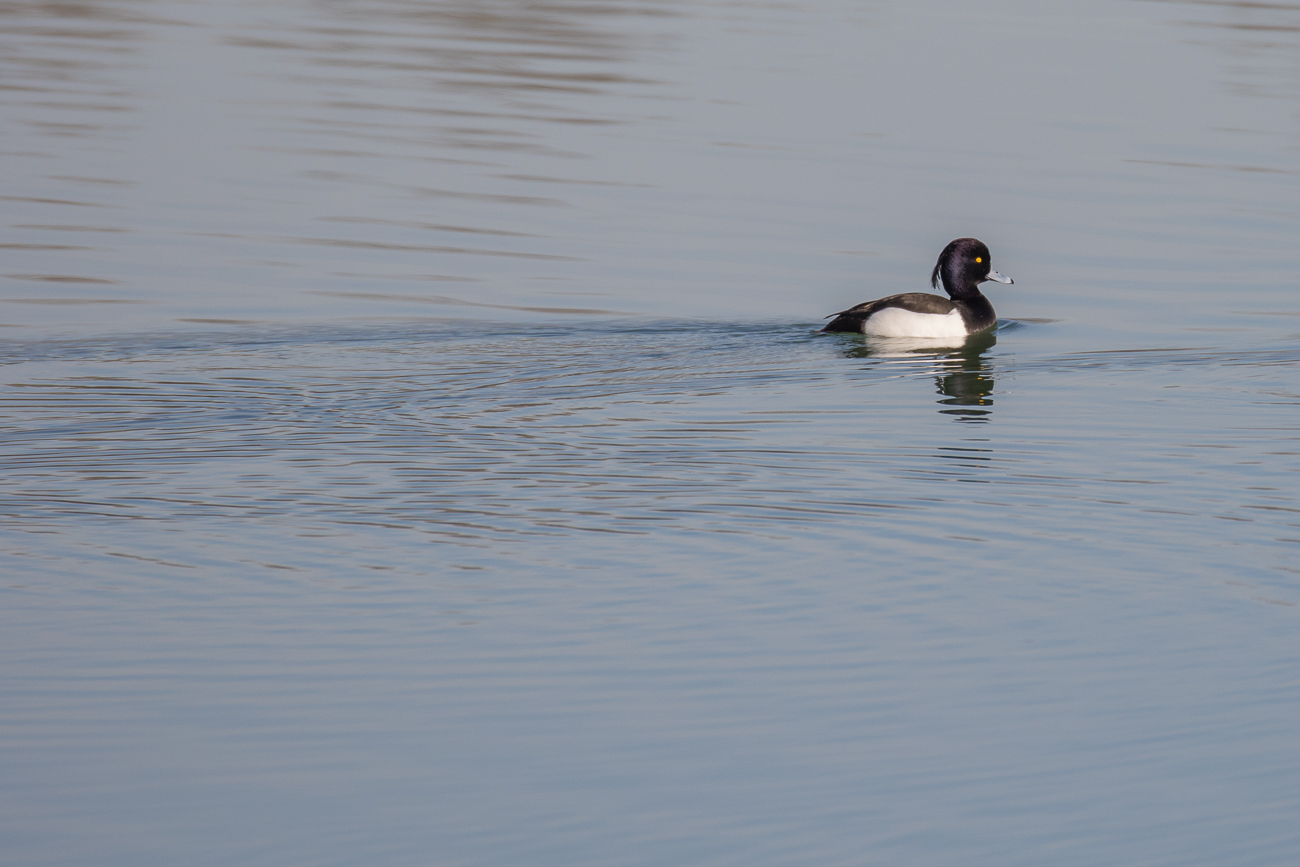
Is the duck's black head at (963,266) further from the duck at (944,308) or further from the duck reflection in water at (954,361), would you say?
the duck reflection in water at (954,361)

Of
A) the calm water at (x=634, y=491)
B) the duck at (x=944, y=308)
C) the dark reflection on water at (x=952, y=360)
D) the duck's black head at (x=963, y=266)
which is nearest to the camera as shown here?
the calm water at (x=634, y=491)

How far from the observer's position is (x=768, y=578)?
6.79 m

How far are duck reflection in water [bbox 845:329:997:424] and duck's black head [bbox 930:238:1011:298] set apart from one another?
0.43 m

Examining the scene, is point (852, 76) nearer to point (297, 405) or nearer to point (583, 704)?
point (297, 405)

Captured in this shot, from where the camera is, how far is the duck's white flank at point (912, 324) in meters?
11.9

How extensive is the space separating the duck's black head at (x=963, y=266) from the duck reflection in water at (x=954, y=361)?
0.43 m

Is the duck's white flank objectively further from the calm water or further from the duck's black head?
the duck's black head

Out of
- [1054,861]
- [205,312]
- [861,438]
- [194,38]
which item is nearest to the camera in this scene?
[1054,861]

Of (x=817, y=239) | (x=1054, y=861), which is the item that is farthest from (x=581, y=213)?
(x=1054, y=861)

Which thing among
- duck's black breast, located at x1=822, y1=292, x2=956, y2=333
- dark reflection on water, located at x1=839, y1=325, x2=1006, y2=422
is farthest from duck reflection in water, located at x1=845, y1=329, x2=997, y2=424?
duck's black breast, located at x1=822, y1=292, x2=956, y2=333

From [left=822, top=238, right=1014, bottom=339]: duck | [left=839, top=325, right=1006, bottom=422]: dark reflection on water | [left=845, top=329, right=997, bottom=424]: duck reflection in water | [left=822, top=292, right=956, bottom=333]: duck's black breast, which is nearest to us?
[left=845, top=329, right=997, bottom=424]: duck reflection in water

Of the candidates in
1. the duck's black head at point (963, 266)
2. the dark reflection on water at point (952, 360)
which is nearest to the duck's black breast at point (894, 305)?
the dark reflection on water at point (952, 360)

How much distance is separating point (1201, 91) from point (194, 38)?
1213 centimetres

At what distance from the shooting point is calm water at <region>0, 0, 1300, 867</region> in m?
5.07
